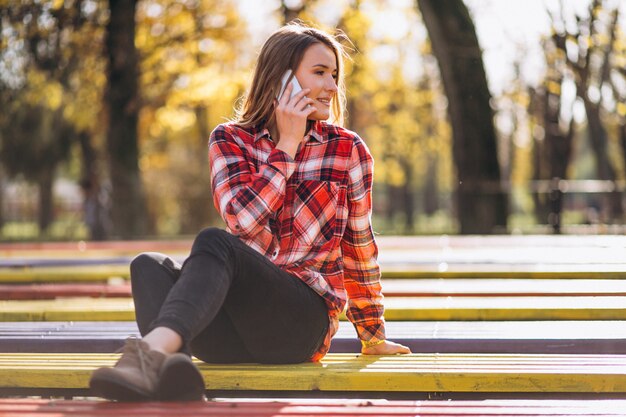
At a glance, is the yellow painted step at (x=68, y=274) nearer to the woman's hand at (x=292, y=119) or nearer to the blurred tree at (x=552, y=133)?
the woman's hand at (x=292, y=119)

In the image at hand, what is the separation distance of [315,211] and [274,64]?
1.84 feet

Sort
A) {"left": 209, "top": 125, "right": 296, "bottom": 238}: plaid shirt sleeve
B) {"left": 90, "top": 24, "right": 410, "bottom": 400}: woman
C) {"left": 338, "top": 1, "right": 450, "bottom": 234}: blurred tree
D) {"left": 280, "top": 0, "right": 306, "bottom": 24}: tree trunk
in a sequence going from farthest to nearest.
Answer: {"left": 338, "top": 1, "right": 450, "bottom": 234}: blurred tree < {"left": 280, "top": 0, "right": 306, "bottom": 24}: tree trunk < {"left": 209, "top": 125, "right": 296, "bottom": 238}: plaid shirt sleeve < {"left": 90, "top": 24, "right": 410, "bottom": 400}: woman

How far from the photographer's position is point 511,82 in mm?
28844

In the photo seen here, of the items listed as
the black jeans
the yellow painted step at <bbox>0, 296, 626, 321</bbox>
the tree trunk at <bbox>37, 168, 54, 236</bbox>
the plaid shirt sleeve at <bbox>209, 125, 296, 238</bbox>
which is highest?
the plaid shirt sleeve at <bbox>209, 125, 296, 238</bbox>

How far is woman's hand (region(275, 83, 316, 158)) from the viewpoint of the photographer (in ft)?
11.3

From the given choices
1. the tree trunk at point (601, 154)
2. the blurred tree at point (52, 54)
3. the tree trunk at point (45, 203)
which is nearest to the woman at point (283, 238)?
the tree trunk at point (601, 154)

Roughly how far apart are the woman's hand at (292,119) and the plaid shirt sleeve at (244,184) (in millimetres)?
43

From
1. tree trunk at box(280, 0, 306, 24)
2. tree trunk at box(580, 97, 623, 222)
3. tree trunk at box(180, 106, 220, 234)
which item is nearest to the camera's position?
tree trunk at box(580, 97, 623, 222)

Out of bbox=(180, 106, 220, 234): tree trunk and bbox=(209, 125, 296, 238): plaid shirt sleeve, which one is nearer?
bbox=(209, 125, 296, 238): plaid shirt sleeve

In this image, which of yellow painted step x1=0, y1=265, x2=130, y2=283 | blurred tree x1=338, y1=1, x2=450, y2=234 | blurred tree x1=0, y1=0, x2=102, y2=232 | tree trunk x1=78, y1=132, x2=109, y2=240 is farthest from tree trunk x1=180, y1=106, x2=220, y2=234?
yellow painted step x1=0, y1=265, x2=130, y2=283

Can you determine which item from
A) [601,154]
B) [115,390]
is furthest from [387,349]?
[601,154]

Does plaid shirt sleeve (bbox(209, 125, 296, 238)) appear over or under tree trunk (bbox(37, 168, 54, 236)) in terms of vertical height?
over

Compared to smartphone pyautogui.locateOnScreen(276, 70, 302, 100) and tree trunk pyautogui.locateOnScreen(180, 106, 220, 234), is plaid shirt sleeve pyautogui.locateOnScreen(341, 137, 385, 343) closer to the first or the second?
smartphone pyautogui.locateOnScreen(276, 70, 302, 100)

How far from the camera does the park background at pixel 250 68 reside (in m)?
15.1
